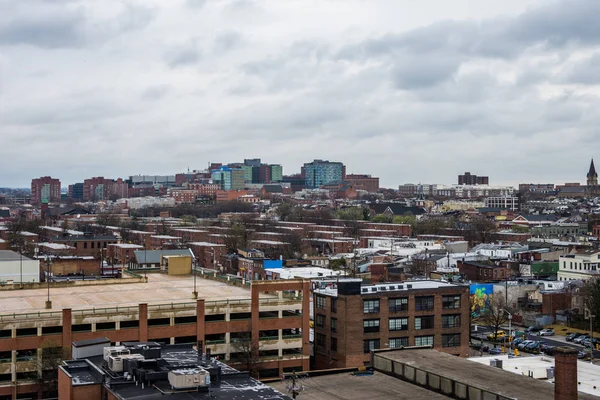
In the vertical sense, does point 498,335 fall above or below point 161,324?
below

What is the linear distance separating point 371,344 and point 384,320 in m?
1.79

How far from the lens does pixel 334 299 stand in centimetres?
5403

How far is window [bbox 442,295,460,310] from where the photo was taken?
185 ft

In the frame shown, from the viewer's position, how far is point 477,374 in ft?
122

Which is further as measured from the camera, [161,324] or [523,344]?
[523,344]

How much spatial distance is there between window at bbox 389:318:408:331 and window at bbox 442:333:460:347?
297 cm

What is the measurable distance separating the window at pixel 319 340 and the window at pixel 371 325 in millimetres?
2983

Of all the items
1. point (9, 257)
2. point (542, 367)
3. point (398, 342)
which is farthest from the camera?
point (9, 257)

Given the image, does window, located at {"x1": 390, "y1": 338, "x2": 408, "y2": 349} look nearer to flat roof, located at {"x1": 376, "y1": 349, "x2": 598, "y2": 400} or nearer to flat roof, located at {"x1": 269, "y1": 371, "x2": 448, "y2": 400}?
flat roof, located at {"x1": 376, "y1": 349, "x2": 598, "y2": 400}

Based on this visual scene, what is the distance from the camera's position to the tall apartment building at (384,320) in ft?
174

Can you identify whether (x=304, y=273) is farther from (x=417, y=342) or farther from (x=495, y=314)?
(x=417, y=342)

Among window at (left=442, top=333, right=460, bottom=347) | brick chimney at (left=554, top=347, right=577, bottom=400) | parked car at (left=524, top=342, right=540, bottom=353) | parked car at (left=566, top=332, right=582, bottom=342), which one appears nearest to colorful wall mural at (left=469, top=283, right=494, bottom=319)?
parked car at (left=566, top=332, right=582, bottom=342)

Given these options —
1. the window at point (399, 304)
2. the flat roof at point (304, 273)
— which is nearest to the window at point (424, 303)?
the window at point (399, 304)

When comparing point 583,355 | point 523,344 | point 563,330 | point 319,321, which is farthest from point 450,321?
point 563,330
